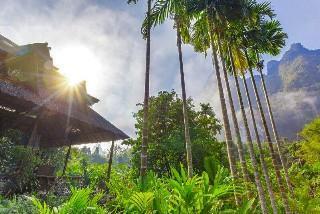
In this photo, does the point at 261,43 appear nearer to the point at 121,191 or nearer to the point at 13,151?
the point at 13,151

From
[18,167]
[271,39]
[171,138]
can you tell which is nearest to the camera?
[18,167]

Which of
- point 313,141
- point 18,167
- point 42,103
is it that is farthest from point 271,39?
point 313,141

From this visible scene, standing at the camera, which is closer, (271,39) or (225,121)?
(225,121)

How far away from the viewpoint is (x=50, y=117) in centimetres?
1783

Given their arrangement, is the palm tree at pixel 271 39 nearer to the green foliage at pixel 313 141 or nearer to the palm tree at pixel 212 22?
the palm tree at pixel 212 22

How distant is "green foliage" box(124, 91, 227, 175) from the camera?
74.5ft

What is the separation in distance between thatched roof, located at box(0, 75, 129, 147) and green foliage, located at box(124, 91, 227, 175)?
16.9ft

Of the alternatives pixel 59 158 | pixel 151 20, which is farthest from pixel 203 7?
pixel 59 158

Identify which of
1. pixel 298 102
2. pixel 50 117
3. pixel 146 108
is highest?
pixel 298 102

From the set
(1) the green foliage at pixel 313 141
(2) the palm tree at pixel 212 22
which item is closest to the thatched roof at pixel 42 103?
(2) the palm tree at pixel 212 22

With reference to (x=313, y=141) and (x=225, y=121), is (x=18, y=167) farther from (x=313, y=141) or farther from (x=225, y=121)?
(x=313, y=141)

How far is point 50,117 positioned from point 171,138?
28.8 ft

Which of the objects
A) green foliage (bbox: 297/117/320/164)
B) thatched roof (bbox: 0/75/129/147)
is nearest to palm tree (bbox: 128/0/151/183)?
thatched roof (bbox: 0/75/129/147)

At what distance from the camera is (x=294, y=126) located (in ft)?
527
